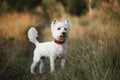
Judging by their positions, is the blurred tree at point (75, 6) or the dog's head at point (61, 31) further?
the blurred tree at point (75, 6)

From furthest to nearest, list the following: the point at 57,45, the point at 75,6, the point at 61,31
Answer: the point at 75,6 → the point at 57,45 → the point at 61,31

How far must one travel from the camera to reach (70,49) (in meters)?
9.66

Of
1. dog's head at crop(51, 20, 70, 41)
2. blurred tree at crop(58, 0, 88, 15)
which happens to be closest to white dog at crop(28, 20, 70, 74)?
dog's head at crop(51, 20, 70, 41)

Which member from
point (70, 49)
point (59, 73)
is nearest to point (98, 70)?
point (59, 73)

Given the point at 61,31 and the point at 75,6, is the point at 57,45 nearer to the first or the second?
the point at 61,31

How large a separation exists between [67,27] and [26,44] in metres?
3.35

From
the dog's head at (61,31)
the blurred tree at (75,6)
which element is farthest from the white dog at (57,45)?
the blurred tree at (75,6)

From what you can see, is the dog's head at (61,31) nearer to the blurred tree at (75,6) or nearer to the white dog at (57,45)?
the white dog at (57,45)

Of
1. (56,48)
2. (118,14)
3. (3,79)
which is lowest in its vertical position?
(3,79)

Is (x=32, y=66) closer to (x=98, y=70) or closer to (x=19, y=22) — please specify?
(x=98, y=70)

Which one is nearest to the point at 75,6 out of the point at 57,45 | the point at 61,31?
the point at 57,45

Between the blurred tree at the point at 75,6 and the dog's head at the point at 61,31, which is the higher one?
the blurred tree at the point at 75,6

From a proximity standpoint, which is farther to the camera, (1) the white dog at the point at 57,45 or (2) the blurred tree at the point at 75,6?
(2) the blurred tree at the point at 75,6

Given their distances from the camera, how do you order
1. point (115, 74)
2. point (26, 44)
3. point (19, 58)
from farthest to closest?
point (26, 44) → point (19, 58) → point (115, 74)
